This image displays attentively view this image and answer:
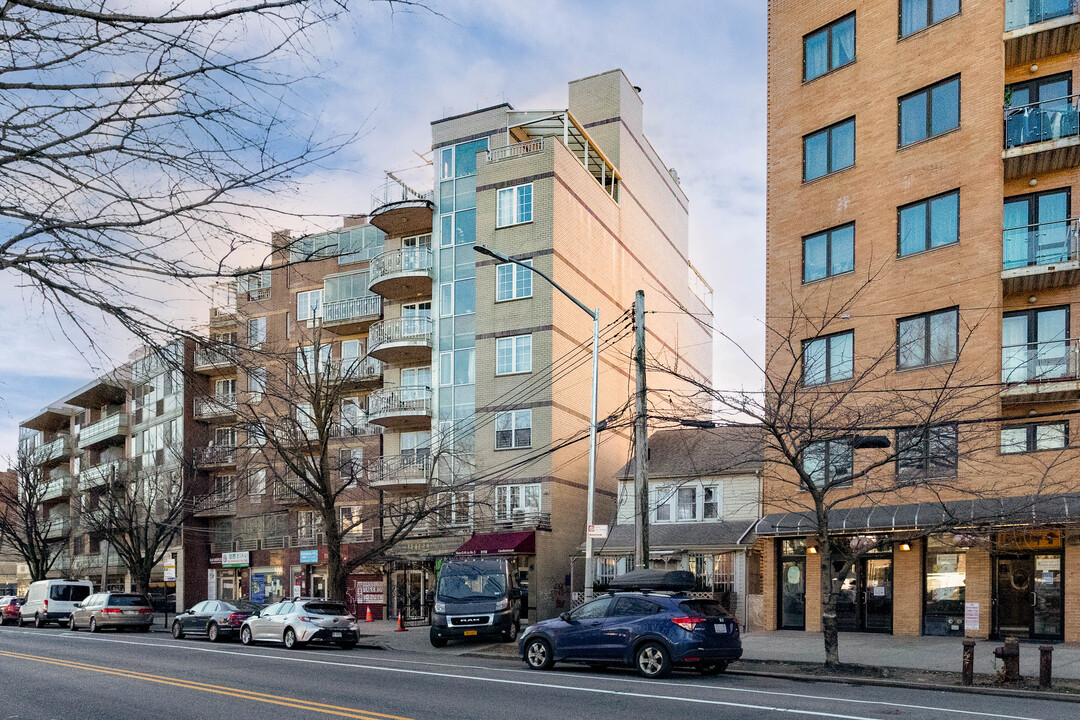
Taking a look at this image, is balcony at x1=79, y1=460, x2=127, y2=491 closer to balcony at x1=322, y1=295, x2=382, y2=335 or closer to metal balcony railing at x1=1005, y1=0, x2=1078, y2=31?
balcony at x1=322, y1=295, x2=382, y2=335

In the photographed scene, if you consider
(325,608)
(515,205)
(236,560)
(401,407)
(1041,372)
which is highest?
(515,205)

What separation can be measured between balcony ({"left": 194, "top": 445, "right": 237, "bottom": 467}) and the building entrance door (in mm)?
35805

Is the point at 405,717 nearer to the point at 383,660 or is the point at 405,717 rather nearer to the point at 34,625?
the point at 383,660

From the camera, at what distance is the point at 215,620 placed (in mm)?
29188

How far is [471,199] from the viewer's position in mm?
40781

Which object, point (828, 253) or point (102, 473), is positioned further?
point (102, 473)

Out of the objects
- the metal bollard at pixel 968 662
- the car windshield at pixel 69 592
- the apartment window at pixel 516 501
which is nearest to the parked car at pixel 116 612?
the car windshield at pixel 69 592

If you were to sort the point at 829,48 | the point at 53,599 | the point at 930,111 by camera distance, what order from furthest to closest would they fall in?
the point at 53,599 < the point at 829,48 < the point at 930,111

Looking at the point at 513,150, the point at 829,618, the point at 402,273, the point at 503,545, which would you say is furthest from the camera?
the point at 402,273

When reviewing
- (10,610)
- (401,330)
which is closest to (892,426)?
(401,330)

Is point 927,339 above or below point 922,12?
below

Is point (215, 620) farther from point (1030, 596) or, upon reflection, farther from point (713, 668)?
point (1030, 596)

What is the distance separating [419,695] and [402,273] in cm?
2829

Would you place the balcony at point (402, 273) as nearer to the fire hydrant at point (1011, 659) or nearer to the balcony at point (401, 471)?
the balcony at point (401, 471)
